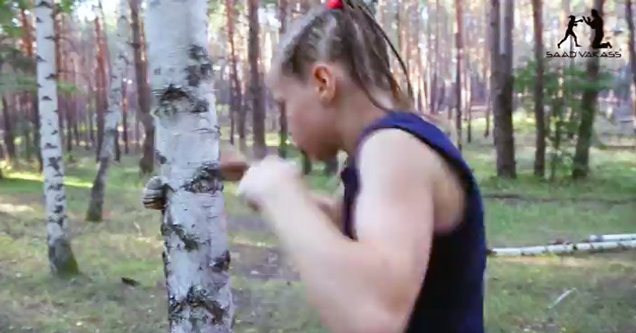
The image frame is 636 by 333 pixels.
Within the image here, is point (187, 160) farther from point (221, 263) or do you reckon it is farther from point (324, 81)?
point (324, 81)

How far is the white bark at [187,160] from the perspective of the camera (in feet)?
11.1

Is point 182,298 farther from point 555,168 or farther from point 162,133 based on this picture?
point 555,168

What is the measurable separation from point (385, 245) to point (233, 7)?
28931mm

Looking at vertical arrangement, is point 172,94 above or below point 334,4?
below

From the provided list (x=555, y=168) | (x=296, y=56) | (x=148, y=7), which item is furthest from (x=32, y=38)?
(x=296, y=56)

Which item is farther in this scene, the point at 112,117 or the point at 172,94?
the point at 112,117

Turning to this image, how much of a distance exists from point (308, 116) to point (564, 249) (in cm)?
887

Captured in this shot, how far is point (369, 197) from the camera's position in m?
1.25

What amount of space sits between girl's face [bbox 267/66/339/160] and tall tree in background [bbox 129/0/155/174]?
16.5 meters

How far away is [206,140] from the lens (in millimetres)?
3449

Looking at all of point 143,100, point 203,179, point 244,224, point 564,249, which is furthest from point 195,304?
point 143,100

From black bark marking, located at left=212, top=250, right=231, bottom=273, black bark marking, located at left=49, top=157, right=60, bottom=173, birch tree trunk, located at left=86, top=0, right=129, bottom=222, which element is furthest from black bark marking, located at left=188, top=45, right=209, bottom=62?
birch tree trunk, located at left=86, top=0, right=129, bottom=222

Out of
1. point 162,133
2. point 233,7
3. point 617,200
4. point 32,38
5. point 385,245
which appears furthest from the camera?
point 233,7

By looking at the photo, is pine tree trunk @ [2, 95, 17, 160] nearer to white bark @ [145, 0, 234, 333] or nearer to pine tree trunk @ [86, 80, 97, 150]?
pine tree trunk @ [86, 80, 97, 150]
